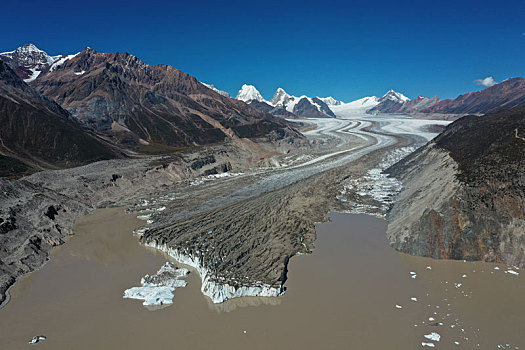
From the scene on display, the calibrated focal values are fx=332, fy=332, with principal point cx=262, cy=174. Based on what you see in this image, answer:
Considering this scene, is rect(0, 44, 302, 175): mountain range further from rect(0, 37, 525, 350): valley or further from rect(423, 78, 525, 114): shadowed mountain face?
rect(423, 78, 525, 114): shadowed mountain face

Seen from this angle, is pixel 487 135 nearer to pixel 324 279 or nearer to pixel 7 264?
pixel 324 279

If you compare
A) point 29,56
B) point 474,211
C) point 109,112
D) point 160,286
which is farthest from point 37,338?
point 29,56

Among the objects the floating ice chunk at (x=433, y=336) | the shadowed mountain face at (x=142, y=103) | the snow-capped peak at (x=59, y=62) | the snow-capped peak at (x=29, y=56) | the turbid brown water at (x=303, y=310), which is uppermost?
the snow-capped peak at (x=29, y=56)

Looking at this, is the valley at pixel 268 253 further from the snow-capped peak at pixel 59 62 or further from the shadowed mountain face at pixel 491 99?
the shadowed mountain face at pixel 491 99

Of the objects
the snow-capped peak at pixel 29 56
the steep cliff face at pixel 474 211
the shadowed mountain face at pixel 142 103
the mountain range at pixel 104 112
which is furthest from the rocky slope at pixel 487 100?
the snow-capped peak at pixel 29 56

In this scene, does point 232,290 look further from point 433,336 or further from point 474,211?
point 474,211

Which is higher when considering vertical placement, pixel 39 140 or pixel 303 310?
pixel 39 140

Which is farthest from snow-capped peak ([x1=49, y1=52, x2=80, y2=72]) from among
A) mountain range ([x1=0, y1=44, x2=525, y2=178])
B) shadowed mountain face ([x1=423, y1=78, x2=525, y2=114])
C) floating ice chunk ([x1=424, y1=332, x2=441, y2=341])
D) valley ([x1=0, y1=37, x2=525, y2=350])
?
shadowed mountain face ([x1=423, y1=78, x2=525, y2=114])
